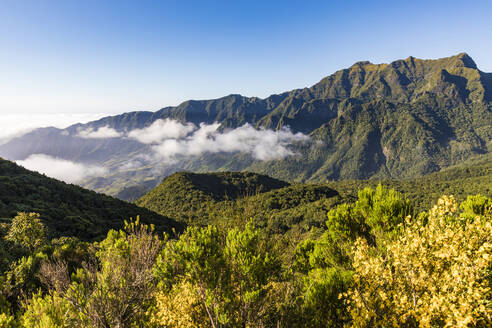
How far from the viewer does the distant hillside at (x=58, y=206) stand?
131 ft

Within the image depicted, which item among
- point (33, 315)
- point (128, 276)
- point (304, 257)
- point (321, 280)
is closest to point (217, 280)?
point (128, 276)

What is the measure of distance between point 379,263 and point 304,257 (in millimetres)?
23766

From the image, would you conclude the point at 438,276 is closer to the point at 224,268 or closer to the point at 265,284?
the point at 265,284

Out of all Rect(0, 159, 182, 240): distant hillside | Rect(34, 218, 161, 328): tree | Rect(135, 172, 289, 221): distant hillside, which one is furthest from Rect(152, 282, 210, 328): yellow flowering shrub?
Rect(135, 172, 289, 221): distant hillside

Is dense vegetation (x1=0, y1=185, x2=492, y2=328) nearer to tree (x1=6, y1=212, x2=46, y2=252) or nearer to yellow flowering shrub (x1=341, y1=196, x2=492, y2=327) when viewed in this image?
yellow flowering shrub (x1=341, y1=196, x2=492, y2=327)

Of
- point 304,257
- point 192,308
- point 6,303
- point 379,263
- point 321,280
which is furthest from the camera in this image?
point 304,257

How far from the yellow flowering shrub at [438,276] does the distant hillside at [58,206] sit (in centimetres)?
4437

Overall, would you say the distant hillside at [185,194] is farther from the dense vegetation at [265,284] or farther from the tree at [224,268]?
the tree at [224,268]

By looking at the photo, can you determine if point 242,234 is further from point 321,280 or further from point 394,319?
point 321,280

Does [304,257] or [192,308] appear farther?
[304,257]

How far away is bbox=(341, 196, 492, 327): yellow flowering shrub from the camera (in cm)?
626

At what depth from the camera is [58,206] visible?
158 feet

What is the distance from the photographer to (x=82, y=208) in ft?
180

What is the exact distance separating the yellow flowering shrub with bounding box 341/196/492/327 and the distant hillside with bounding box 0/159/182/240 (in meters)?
44.4
